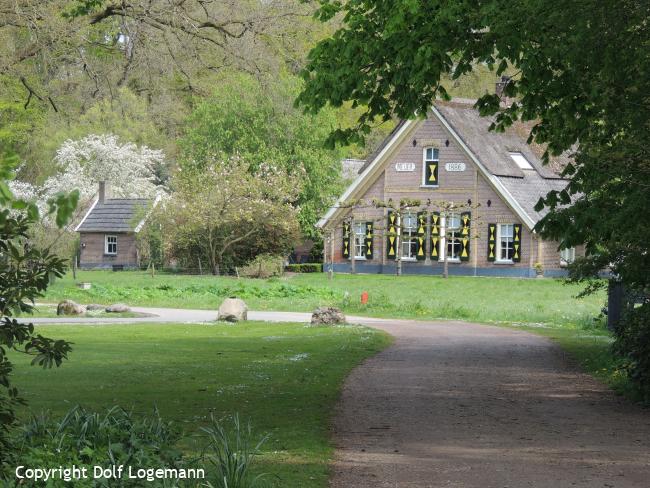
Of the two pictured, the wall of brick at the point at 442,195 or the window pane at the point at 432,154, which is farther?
Answer: the window pane at the point at 432,154

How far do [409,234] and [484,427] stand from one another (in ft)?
158

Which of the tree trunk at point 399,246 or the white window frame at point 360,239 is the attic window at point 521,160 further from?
the white window frame at point 360,239

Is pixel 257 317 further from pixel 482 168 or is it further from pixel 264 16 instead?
pixel 482 168

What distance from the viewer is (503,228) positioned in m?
58.2

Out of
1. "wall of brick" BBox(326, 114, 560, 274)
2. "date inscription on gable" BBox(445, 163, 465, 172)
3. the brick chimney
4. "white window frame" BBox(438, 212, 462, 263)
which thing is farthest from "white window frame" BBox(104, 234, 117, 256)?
"date inscription on gable" BBox(445, 163, 465, 172)

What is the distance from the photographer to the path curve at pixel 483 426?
9.83 meters

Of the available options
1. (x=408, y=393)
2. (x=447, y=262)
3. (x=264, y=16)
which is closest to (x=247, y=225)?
(x=447, y=262)

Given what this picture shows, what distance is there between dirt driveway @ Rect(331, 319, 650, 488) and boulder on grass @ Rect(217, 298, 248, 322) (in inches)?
366

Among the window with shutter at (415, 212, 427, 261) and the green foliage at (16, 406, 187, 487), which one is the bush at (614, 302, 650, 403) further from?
the window with shutter at (415, 212, 427, 261)

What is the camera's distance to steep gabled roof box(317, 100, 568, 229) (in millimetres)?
57781

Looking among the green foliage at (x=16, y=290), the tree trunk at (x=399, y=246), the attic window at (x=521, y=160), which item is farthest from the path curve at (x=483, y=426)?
the attic window at (x=521, y=160)

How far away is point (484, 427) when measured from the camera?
1262 cm

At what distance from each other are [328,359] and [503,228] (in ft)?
129

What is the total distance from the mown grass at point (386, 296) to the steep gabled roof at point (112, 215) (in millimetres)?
13988
